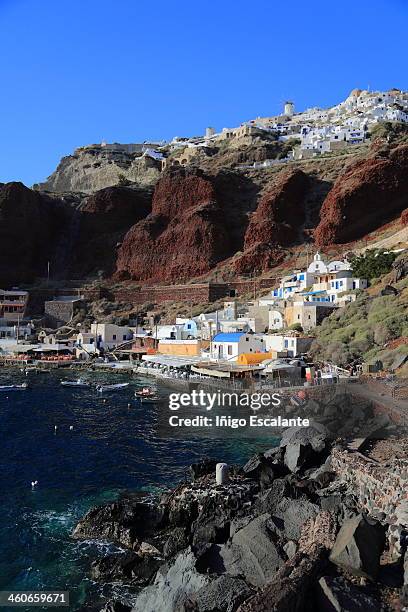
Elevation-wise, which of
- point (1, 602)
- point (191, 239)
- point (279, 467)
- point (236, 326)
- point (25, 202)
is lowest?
point (1, 602)

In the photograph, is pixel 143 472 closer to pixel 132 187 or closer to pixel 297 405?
pixel 297 405

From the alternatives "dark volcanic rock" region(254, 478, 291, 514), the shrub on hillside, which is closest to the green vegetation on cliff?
the shrub on hillside

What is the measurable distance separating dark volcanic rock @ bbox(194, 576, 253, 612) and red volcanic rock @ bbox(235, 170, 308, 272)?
Result: 6577cm

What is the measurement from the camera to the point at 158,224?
92062 millimetres

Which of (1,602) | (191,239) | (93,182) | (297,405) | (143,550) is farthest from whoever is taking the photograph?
(93,182)

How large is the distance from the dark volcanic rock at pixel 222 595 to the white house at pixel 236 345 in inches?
1291

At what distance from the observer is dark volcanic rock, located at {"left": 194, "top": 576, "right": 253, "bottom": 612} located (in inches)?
447

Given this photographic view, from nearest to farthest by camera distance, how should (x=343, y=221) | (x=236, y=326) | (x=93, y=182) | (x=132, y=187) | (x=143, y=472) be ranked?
(x=143, y=472) → (x=236, y=326) → (x=343, y=221) → (x=132, y=187) → (x=93, y=182)

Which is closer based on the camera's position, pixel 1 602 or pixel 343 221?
pixel 1 602

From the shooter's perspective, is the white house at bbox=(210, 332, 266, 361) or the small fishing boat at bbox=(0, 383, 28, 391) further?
the white house at bbox=(210, 332, 266, 361)

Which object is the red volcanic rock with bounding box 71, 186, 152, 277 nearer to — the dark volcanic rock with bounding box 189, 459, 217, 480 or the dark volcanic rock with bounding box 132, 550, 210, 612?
the dark volcanic rock with bounding box 189, 459, 217, 480

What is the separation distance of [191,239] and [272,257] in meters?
13.9

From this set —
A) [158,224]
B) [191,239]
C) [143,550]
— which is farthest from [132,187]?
[143,550]

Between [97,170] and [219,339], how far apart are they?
9568cm
